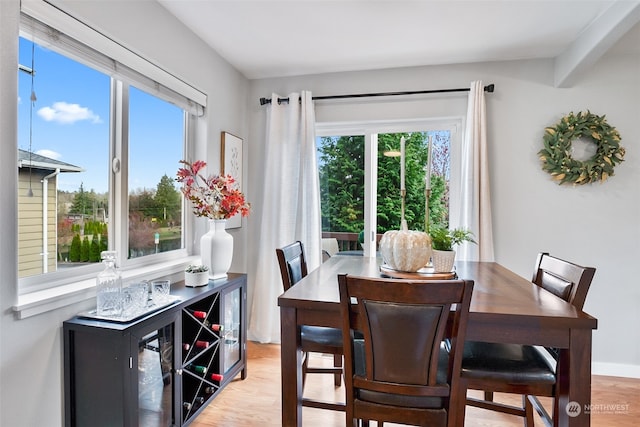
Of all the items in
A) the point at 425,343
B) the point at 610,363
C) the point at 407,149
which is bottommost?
the point at 610,363

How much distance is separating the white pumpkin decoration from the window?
1512 mm

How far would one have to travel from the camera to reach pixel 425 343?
3.87 feet

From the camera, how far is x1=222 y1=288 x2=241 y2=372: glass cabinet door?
2.25 meters

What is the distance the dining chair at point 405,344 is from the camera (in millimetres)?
1136

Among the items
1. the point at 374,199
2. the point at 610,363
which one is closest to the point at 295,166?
the point at 374,199

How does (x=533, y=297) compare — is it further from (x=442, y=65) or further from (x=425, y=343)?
(x=442, y=65)

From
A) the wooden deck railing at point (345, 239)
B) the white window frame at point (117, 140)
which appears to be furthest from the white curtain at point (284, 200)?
the white window frame at point (117, 140)

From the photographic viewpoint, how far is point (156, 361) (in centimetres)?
169

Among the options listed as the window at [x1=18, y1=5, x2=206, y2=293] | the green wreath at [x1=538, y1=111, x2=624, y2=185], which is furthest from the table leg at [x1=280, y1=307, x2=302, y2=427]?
the green wreath at [x1=538, y1=111, x2=624, y2=185]

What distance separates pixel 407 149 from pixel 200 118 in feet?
5.80

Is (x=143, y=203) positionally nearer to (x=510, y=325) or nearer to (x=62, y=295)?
(x=62, y=295)

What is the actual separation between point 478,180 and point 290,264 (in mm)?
1728

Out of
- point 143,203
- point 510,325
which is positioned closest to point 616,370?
point 510,325

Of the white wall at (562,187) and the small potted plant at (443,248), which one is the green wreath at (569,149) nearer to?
the white wall at (562,187)
